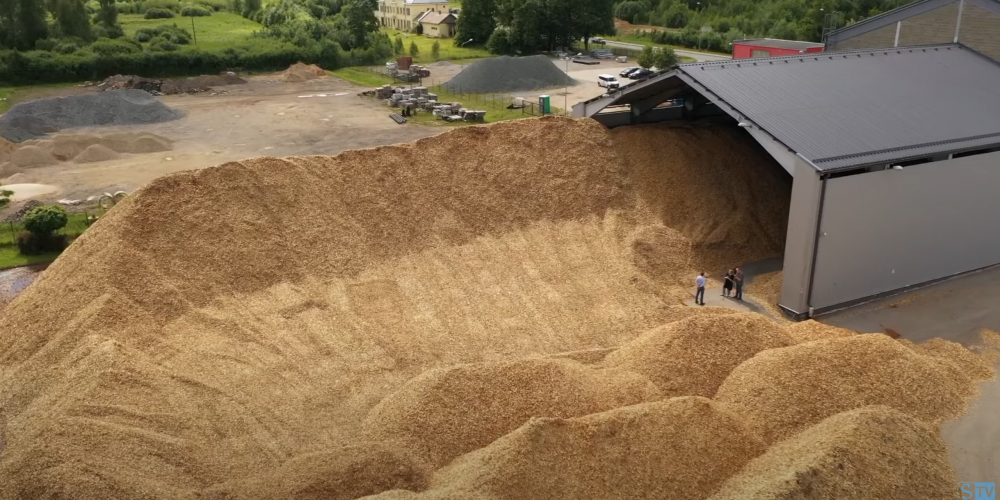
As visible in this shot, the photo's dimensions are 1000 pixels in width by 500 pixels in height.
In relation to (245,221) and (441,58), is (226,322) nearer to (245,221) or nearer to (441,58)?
(245,221)

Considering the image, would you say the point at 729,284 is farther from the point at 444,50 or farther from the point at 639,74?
the point at 444,50

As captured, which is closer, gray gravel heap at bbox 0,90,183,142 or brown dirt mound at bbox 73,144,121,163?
brown dirt mound at bbox 73,144,121,163

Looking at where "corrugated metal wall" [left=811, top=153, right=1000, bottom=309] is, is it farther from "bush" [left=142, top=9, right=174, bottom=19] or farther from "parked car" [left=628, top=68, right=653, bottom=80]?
"bush" [left=142, top=9, right=174, bottom=19]

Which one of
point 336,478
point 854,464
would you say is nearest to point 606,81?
point 854,464

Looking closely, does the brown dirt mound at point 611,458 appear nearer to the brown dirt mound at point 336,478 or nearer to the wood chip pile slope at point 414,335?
the wood chip pile slope at point 414,335

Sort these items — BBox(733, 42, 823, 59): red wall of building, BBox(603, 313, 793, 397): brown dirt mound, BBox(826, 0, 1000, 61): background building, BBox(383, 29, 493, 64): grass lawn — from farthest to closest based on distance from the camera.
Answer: BBox(383, 29, 493, 64): grass lawn → BBox(733, 42, 823, 59): red wall of building → BBox(826, 0, 1000, 61): background building → BBox(603, 313, 793, 397): brown dirt mound

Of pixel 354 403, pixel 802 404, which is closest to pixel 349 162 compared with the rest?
pixel 354 403
